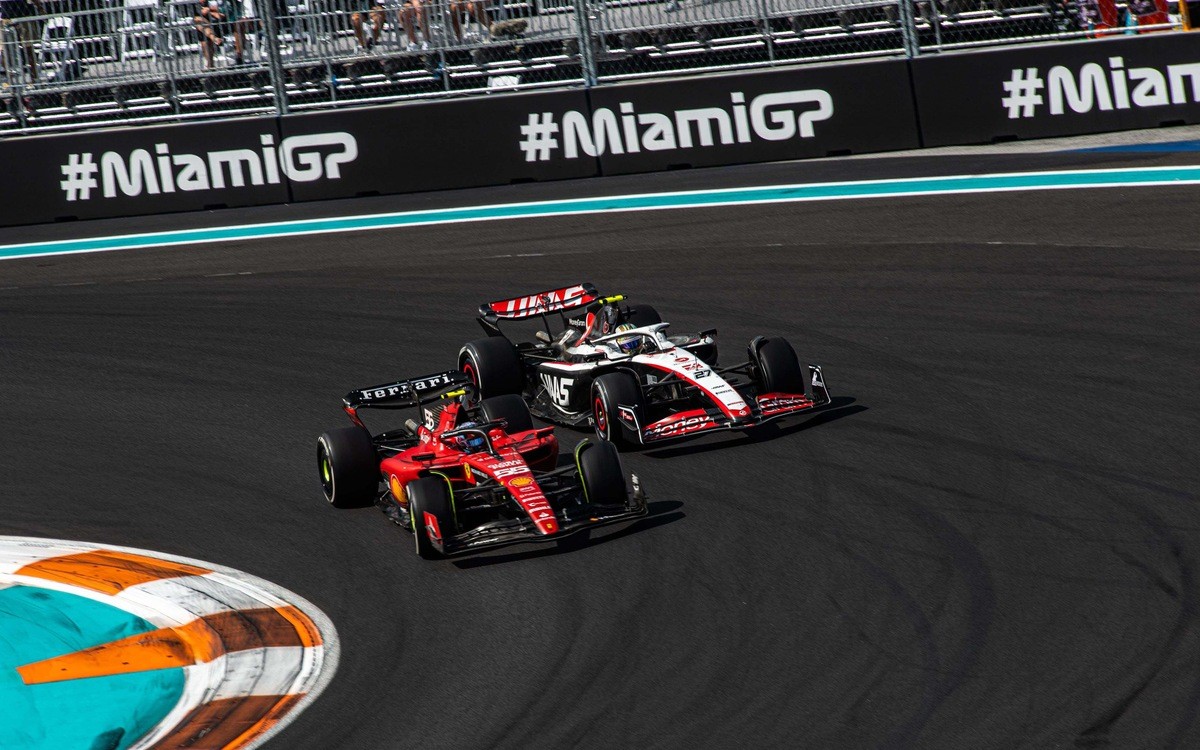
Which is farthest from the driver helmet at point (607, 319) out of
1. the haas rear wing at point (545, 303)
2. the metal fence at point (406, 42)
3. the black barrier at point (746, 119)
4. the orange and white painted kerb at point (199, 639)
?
the metal fence at point (406, 42)

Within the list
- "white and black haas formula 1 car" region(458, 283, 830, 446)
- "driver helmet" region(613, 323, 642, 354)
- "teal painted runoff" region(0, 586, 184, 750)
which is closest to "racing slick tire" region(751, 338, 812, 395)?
Result: "white and black haas formula 1 car" region(458, 283, 830, 446)

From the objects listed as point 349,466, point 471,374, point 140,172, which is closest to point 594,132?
point 140,172

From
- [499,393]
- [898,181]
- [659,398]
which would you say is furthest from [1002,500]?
[898,181]

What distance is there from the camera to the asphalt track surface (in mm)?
5531

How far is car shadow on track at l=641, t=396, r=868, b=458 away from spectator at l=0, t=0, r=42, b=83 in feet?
41.8

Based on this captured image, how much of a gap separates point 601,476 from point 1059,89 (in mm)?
10726

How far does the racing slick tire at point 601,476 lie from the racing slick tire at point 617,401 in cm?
91

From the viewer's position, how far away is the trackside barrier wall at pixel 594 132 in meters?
16.0

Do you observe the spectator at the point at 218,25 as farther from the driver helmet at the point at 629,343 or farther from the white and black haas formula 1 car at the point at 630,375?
the driver helmet at the point at 629,343

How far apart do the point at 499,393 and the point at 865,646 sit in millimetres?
3983

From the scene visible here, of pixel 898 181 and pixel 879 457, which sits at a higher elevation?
pixel 898 181

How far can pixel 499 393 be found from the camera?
9.28 m

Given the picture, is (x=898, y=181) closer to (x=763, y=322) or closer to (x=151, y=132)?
(x=763, y=322)

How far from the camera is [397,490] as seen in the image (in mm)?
7848
